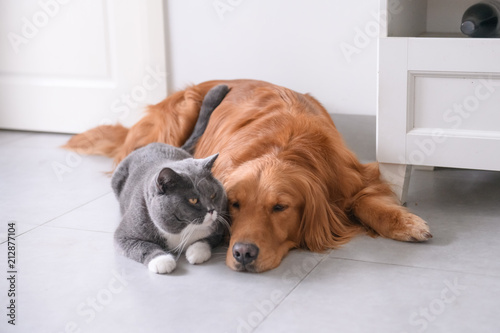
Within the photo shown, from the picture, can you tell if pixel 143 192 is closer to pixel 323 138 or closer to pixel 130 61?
pixel 323 138

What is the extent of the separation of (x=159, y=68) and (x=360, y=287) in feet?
5.77

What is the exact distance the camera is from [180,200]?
171 centimetres

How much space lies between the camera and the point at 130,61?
9.93 feet

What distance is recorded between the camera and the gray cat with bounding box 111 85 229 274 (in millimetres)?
1719

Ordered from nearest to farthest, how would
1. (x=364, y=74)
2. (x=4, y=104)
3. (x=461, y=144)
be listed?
(x=461, y=144) < (x=364, y=74) < (x=4, y=104)

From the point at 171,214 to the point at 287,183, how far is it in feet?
1.19

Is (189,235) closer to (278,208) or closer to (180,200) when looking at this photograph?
(180,200)

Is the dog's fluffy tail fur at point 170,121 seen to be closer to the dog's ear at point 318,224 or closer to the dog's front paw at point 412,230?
the dog's ear at point 318,224

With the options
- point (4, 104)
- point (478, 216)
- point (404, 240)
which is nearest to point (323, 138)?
point (404, 240)

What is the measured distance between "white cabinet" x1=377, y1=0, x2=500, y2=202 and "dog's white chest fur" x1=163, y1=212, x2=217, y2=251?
2.25 ft

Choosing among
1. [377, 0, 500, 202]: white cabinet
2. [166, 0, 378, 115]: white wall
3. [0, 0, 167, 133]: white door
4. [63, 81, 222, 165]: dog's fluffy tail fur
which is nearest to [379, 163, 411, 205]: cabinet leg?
[377, 0, 500, 202]: white cabinet

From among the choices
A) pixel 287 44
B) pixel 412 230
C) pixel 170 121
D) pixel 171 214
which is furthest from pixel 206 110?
pixel 412 230

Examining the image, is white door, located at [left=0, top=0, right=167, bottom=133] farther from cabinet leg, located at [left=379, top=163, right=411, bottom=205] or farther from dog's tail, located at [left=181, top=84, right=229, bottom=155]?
cabinet leg, located at [left=379, top=163, right=411, bottom=205]

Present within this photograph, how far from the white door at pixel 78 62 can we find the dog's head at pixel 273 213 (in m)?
1.27
